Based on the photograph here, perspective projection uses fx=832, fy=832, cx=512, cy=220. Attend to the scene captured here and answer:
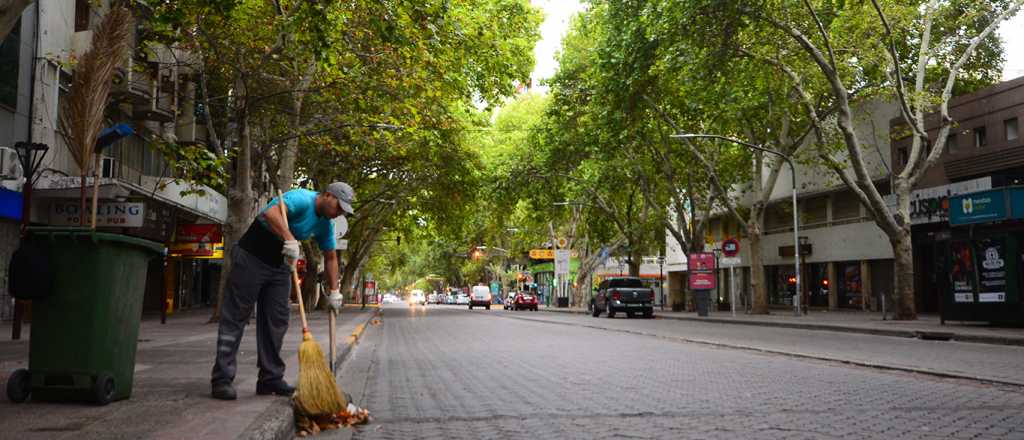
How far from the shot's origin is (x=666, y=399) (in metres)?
7.39

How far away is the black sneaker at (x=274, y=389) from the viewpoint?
643cm

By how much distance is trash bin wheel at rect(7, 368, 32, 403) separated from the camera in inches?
221

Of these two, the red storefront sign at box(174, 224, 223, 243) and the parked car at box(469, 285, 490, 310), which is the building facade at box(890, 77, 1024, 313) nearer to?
the red storefront sign at box(174, 224, 223, 243)

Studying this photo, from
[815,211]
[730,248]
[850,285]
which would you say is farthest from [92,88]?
[815,211]

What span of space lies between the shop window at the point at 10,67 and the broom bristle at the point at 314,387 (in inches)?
647

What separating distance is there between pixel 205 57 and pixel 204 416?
1522cm

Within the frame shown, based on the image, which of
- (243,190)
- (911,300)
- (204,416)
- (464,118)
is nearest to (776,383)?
(204,416)

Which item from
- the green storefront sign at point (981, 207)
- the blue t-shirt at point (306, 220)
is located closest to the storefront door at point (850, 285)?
the green storefront sign at point (981, 207)

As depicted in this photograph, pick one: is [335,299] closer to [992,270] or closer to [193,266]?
[992,270]

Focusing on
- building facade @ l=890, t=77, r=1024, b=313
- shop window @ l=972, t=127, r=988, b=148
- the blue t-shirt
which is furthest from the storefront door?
the blue t-shirt

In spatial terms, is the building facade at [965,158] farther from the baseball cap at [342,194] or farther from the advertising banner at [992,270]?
the baseball cap at [342,194]

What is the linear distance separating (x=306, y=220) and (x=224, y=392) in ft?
4.71

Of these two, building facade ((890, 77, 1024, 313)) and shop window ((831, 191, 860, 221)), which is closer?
building facade ((890, 77, 1024, 313))

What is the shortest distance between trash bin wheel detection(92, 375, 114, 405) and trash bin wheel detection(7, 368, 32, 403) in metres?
0.50
